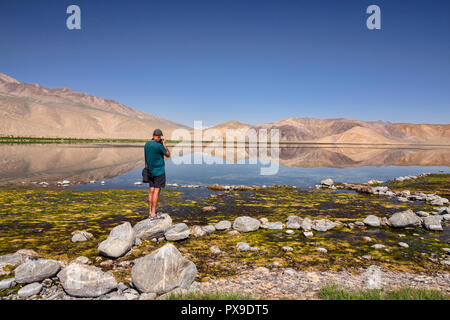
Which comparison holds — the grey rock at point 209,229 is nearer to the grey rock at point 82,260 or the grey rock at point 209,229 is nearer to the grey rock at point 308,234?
the grey rock at point 308,234

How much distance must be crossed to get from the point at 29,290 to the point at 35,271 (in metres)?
0.50

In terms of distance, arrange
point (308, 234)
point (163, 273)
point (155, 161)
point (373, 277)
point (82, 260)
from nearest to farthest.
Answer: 1. point (163, 273)
2. point (373, 277)
3. point (82, 260)
4. point (308, 234)
5. point (155, 161)

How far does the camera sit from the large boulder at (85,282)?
5168mm

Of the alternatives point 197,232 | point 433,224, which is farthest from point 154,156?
point 433,224

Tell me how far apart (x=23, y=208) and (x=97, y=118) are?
678ft

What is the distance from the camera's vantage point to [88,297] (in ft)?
16.9

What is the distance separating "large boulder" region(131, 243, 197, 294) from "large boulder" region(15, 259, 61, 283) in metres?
1.79

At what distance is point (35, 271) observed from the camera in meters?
5.61

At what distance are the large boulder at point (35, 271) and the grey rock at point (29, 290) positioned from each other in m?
0.25

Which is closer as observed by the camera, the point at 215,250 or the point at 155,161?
the point at 215,250

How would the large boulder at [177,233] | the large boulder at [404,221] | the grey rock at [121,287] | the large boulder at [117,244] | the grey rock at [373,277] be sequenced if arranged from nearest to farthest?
1. the grey rock at [121,287]
2. the grey rock at [373,277]
3. the large boulder at [117,244]
4. the large boulder at [177,233]
5. the large boulder at [404,221]

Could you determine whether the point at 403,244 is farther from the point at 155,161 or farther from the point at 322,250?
the point at 155,161

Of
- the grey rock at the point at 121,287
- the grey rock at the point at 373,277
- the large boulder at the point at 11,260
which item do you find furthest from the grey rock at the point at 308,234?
the large boulder at the point at 11,260
